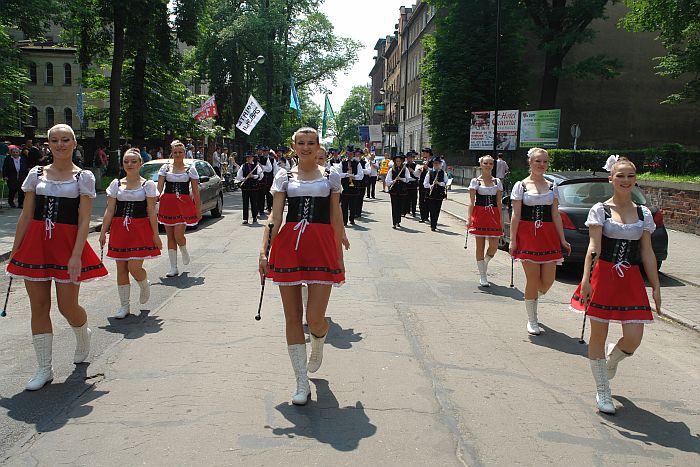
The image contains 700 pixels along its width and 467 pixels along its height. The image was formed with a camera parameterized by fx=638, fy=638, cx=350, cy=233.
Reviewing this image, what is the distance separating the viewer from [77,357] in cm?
527

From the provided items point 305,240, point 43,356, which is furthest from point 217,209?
point 305,240

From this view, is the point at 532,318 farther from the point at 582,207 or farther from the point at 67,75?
the point at 67,75

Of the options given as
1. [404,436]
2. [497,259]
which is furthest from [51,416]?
[497,259]

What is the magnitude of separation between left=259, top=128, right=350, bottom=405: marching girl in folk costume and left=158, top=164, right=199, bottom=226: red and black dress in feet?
17.8

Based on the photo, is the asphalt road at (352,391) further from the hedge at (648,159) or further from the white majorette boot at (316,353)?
the hedge at (648,159)

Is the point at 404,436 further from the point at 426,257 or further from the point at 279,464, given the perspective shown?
the point at 426,257

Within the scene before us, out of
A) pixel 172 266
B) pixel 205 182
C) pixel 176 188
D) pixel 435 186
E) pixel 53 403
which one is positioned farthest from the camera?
pixel 205 182

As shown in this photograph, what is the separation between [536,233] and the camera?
22.1 ft

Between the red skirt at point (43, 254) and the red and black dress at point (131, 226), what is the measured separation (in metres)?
2.06

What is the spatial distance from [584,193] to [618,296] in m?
5.98

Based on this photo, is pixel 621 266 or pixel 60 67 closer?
pixel 621 266

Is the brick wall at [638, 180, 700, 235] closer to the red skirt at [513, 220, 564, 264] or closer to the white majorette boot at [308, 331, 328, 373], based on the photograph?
the red skirt at [513, 220, 564, 264]

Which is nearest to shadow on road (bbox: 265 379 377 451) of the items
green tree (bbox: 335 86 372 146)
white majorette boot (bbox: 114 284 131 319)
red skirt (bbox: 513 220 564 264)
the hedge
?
red skirt (bbox: 513 220 564 264)

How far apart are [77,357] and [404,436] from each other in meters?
2.91
